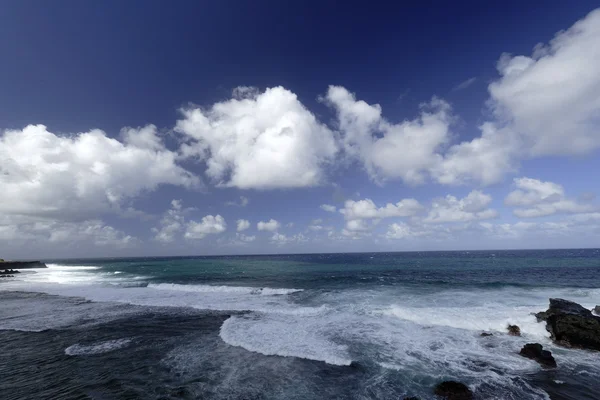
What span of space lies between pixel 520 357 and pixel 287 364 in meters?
12.3

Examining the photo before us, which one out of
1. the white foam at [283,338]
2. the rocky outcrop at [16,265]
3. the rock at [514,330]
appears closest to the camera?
the white foam at [283,338]

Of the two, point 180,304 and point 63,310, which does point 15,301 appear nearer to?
point 63,310

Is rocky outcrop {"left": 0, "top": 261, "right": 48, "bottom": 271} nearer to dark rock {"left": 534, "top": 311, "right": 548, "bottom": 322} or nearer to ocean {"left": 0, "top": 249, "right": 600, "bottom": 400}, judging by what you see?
ocean {"left": 0, "top": 249, "right": 600, "bottom": 400}

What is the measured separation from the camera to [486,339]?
17938mm

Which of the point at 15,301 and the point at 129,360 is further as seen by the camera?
the point at 15,301

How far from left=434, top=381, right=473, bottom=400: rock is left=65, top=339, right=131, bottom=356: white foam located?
1709cm

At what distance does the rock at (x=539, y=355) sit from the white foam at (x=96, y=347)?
74.5 feet

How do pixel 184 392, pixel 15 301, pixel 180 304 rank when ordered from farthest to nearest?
pixel 15 301, pixel 180 304, pixel 184 392

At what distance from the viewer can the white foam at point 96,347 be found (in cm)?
1589

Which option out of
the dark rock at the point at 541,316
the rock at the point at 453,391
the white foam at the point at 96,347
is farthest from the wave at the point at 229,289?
the rock at the point at 453,391

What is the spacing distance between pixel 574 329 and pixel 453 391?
1158 cm

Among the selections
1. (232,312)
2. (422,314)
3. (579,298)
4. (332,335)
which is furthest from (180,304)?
(579,298)

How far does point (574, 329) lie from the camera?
17047 millimetres

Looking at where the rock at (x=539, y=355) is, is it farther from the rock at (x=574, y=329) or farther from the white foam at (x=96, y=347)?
the white foam at (x=96, y=347)
